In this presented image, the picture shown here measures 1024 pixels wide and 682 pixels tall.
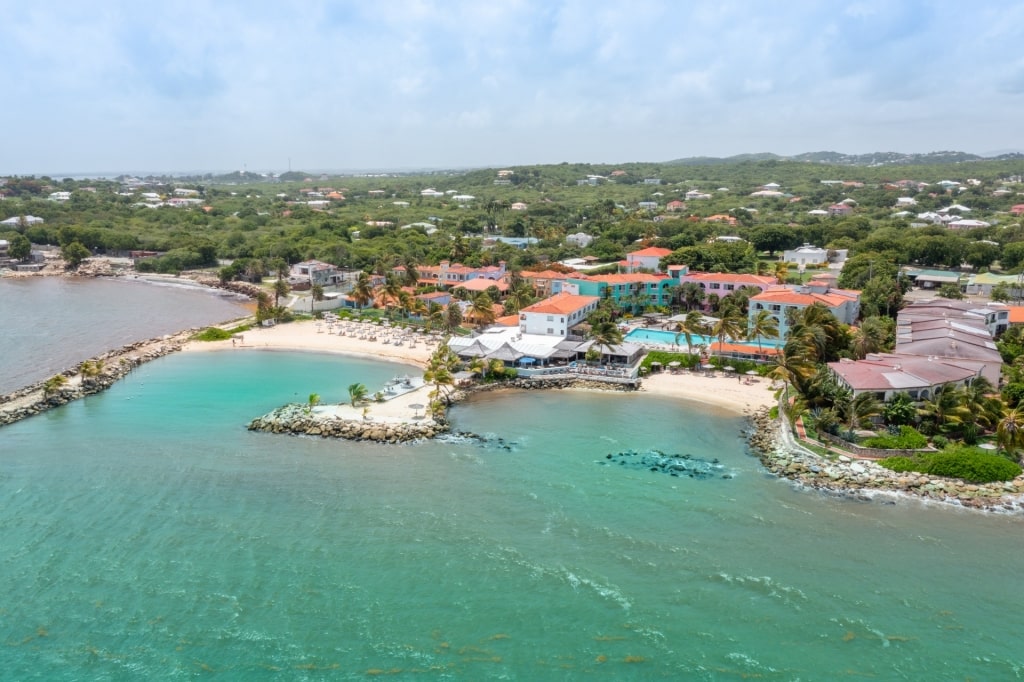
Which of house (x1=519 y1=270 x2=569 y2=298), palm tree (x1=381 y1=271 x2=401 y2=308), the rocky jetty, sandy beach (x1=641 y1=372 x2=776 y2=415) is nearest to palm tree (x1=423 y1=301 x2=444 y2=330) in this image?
palm tree (x1=381 y1=271 x2=401 y2=308)

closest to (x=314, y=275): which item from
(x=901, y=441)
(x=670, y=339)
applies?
(x=670, y=339)

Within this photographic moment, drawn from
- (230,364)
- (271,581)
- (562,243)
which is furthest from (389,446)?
(562,243)

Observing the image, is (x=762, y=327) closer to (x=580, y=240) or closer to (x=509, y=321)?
(x=509, y=321)

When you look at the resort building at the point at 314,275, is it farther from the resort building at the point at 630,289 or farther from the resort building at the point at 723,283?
the resort building at the point at 723,283

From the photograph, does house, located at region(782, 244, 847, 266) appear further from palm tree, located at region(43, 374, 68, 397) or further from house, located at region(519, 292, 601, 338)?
palm tree, located at region(43, 374, 68, 397)

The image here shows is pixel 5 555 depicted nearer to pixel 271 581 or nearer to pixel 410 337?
pixel 271 581
